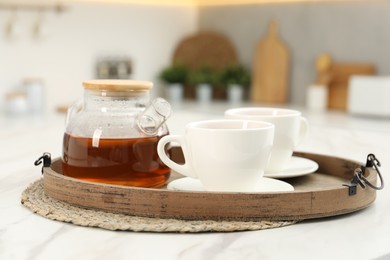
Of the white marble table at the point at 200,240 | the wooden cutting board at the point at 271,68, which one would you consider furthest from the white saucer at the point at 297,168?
the wooden cutting board at the point at 271,68

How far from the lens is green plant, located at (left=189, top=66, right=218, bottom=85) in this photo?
3176 mm

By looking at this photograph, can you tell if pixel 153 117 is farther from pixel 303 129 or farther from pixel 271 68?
pixel 271 68

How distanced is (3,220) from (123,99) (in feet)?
0.78

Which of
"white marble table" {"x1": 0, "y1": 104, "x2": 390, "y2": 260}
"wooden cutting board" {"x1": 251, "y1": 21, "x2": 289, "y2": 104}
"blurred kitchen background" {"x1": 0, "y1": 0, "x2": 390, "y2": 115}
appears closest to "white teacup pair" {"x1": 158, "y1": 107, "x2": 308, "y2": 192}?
"white marble table" {"x1": 0, "y1": 104, "x2": 390, "y2": 260}

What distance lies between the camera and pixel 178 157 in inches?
45.3

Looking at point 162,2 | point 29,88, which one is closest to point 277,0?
point 162,2

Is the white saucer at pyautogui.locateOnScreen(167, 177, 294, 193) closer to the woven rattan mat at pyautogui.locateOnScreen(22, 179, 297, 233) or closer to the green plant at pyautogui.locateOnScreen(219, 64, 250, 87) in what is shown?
the woven rattan mat at pyautogui.locateOnScreen(22, 179, 297, 233)

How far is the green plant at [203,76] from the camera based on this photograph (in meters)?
3.18

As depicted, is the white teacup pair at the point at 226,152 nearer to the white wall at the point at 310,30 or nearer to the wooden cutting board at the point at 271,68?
the white wall at the point at 310,30

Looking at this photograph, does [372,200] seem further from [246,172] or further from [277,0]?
[277,0]

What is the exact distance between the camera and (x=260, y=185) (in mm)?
935

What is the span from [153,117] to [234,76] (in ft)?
7.39

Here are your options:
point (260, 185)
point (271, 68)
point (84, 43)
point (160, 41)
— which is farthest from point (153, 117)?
point (160, 41)

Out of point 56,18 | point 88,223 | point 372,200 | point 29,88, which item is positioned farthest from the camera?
point 56,18
